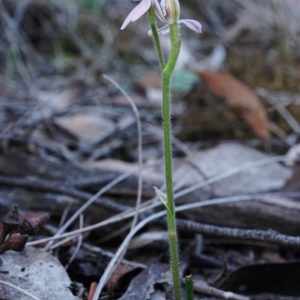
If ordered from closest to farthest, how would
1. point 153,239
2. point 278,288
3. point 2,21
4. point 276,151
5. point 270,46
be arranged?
point 278,288
point 153,239
point 276,151
point 2,21
point 270,46

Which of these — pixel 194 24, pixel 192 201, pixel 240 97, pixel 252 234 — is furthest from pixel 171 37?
pixel 240 97

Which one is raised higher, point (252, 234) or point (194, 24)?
point (194, 24)

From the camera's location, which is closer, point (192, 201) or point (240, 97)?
point (192, 201)

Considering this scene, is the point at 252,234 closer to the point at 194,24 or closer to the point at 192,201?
the point at 192,201

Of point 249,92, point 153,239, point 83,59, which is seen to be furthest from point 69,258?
point 83,59

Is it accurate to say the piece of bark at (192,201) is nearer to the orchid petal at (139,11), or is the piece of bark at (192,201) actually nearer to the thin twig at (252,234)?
the thin twig at (252,234)

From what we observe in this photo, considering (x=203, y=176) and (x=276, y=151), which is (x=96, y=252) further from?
(x=276, y=151)

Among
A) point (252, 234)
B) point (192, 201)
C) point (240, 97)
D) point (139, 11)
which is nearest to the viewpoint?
point (139, 11)

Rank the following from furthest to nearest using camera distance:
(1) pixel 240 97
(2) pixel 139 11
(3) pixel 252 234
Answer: (1) pixel 240 97 < (3) pixel 252 234 < (2) pixel 139 11
